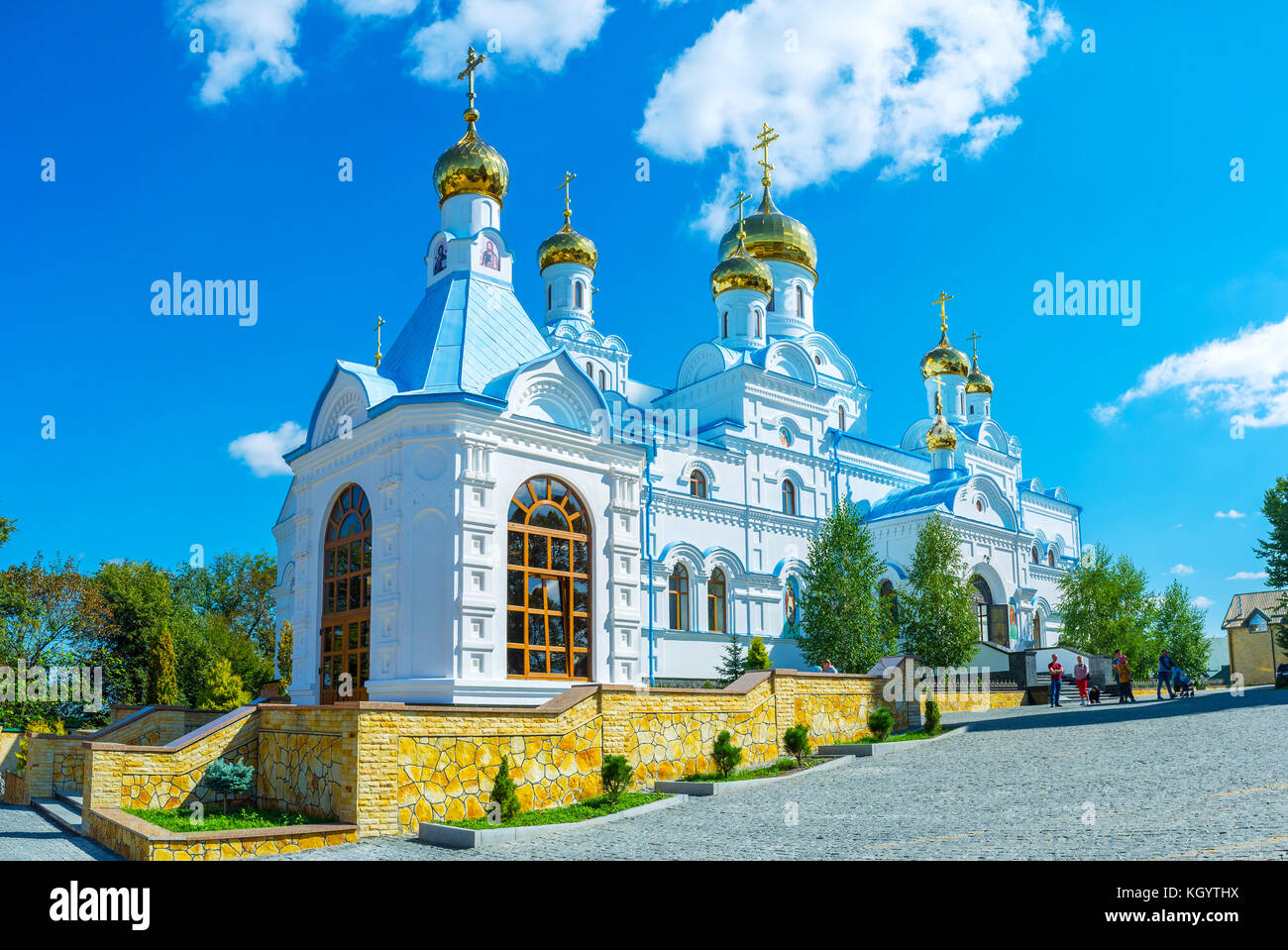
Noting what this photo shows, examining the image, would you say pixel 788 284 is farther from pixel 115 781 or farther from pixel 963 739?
pixel 115 781

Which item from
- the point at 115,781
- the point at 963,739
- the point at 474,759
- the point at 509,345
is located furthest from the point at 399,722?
the point at 963,739

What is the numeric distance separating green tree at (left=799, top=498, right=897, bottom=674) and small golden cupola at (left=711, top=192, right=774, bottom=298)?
886cm

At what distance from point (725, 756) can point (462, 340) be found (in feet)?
22.8

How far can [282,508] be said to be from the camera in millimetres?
24812

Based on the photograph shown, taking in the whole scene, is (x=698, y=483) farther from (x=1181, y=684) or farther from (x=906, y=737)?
(x=906, y=737)

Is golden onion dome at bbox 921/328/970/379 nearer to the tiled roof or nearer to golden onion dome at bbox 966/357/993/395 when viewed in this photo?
golden onion dome at bbox 966/357/993/395

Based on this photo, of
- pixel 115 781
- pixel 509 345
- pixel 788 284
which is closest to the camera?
pixel 115 781

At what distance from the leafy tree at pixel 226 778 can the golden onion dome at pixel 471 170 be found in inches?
399

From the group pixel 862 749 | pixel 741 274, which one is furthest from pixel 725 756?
pixel 741 274

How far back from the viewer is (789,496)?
2903 cm

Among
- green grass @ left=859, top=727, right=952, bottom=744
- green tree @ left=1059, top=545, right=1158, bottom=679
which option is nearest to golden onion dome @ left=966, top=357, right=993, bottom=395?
green tree @ left=1059, top=545, right=1158, bottom=679

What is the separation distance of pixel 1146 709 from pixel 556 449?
1132cm

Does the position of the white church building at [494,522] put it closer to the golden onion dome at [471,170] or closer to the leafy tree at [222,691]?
the golden onion dome at [471,170]

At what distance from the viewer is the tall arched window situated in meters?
26.6
